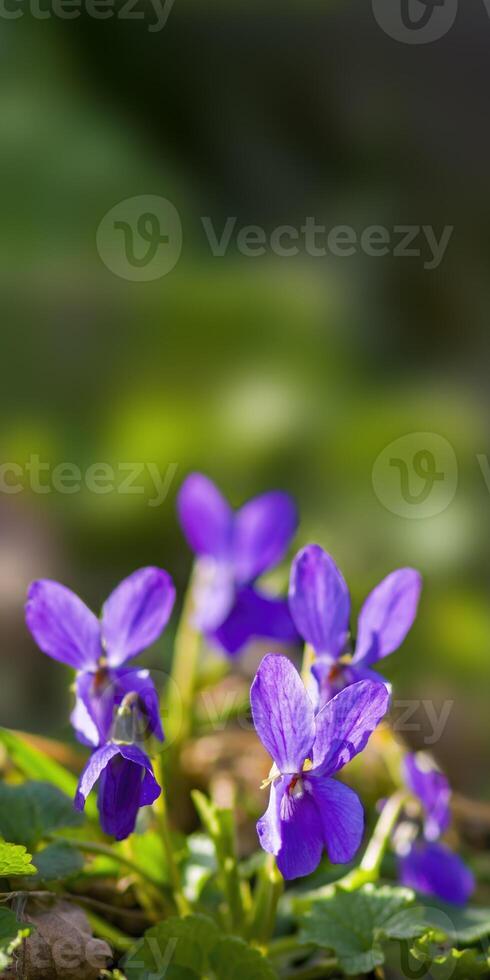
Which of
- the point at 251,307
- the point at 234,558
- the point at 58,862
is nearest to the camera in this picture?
the point at 58,862

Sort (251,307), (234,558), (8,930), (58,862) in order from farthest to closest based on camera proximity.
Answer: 1. (251,307)
2. (234,558)
3. (58,862)
4. (8,930)

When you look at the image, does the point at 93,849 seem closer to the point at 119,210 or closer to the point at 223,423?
the point at 223,423

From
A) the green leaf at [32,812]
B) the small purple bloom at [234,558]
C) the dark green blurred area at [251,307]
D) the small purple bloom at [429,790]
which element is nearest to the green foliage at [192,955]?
the green leaf at [32,812]

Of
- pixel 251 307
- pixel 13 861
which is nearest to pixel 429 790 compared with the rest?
pixel 13 861

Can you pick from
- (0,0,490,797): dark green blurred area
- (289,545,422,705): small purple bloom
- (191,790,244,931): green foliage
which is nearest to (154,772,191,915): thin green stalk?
(191,790,244,931): green foliage

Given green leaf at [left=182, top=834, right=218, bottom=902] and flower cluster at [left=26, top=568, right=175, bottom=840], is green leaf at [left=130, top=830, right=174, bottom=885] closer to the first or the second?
green leaf at [left=182, top=834, right=218, bottom=902]

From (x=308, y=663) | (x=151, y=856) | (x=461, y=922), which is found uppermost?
(x=308, y=663)

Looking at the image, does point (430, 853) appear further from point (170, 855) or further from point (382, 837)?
Result: point (170, 855)
